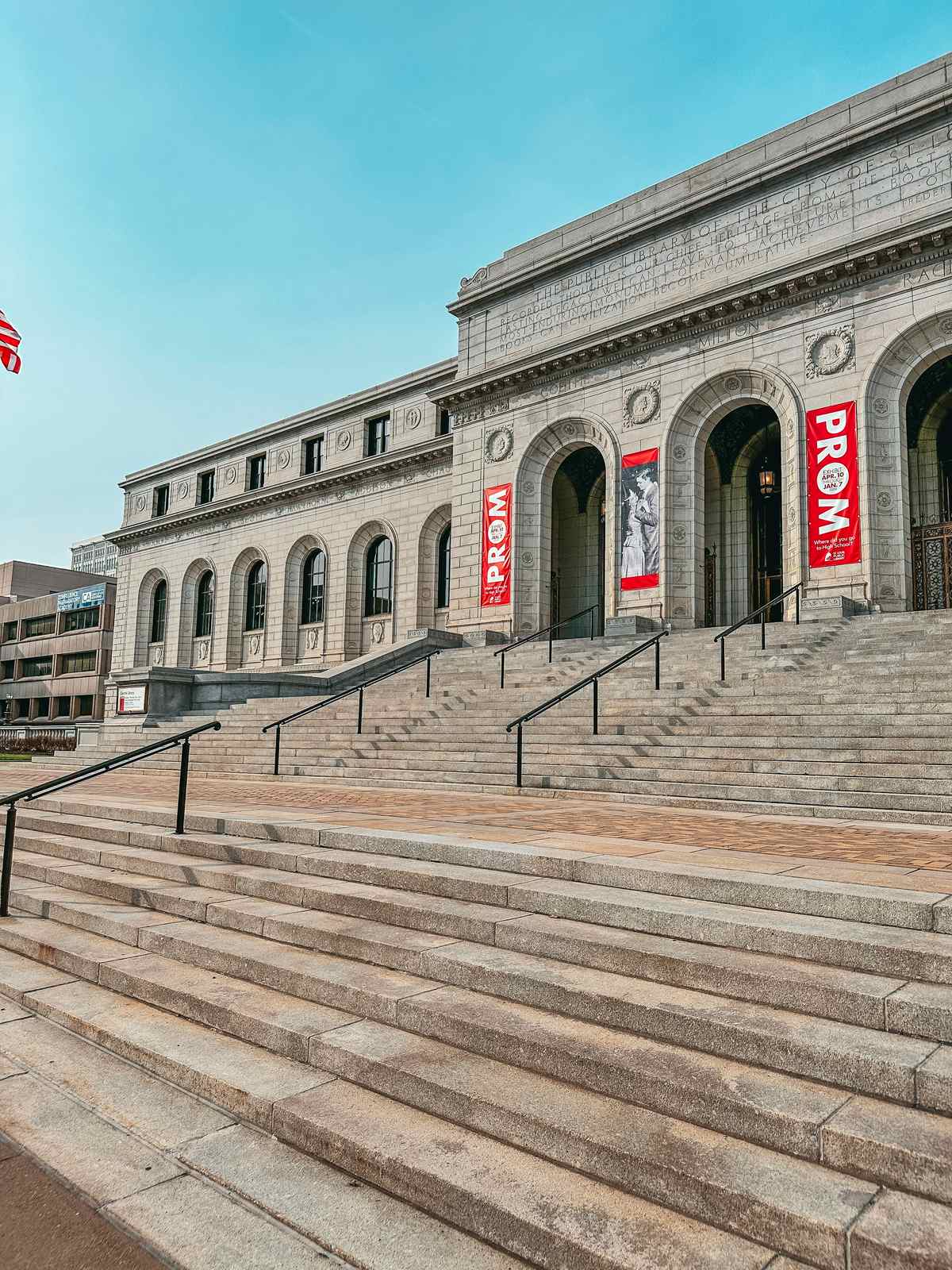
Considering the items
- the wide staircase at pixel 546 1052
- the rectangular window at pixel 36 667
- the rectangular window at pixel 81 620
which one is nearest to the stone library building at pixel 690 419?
the wide staircase at pixel 546 1052

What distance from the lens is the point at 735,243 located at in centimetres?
2528

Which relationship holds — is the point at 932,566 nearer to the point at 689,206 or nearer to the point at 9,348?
the point at 689,206

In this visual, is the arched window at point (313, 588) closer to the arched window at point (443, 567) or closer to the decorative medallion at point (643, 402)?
the arched window at point (443, 567)

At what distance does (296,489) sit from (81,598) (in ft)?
120

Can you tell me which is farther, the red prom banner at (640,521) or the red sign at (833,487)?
the red prom banner at (640,521)

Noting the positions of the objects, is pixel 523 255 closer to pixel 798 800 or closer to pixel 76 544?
pixel 798 800

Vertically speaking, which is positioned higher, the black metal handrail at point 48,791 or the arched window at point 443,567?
the arched window at point 443,567

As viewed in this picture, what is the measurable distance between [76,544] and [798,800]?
145 meters

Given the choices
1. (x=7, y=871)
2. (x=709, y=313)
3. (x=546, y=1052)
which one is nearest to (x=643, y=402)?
(x=709, y=313)

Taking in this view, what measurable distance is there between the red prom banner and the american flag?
53.2 ft

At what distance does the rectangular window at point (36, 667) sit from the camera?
7062cm

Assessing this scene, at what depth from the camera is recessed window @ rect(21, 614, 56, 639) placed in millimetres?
71938

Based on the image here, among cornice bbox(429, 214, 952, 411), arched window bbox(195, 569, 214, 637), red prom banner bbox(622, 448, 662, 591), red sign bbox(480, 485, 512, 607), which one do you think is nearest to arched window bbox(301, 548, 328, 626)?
arched window bbox(195, 569, 214, 637)

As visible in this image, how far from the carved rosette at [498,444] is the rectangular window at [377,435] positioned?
9.05 meters
